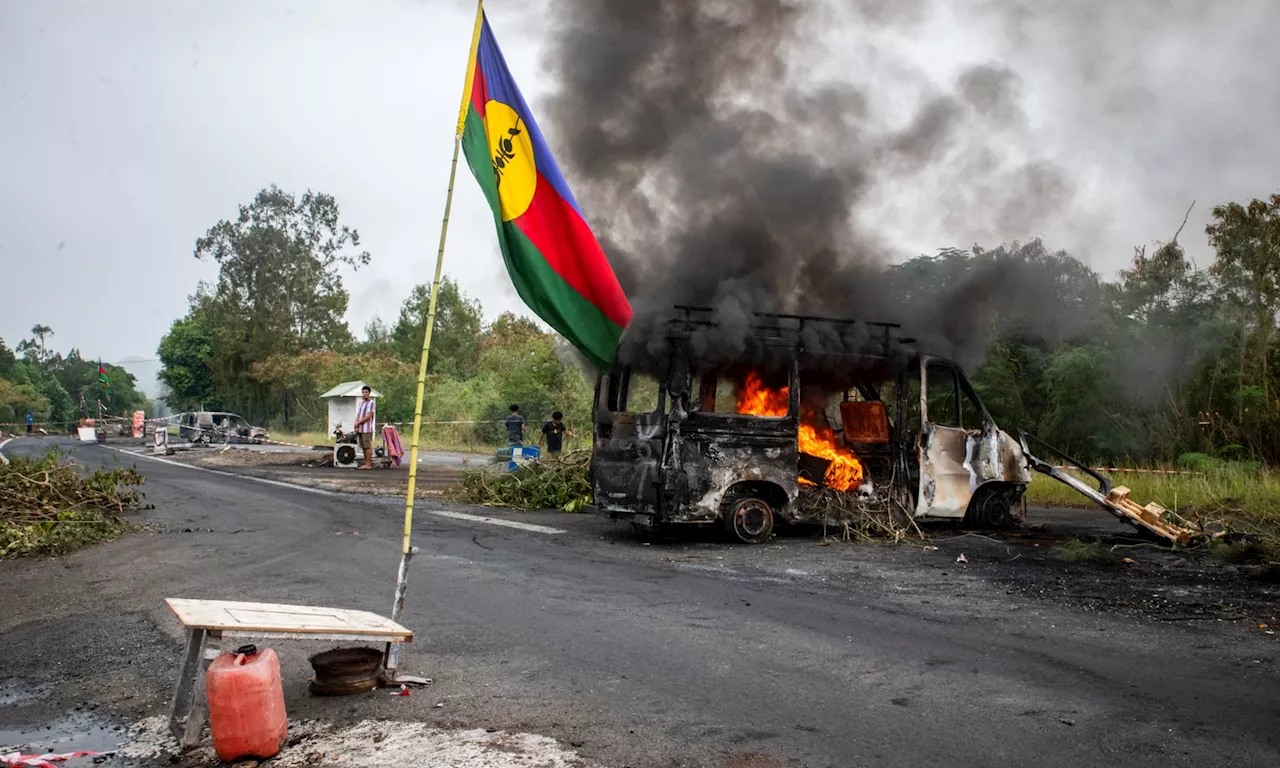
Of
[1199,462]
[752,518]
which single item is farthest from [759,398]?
[1199,462]

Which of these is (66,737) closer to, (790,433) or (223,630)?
(223,630)

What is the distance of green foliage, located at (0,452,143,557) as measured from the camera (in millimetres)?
10133

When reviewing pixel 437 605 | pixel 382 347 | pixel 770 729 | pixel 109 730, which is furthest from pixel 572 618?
pixel 382 347

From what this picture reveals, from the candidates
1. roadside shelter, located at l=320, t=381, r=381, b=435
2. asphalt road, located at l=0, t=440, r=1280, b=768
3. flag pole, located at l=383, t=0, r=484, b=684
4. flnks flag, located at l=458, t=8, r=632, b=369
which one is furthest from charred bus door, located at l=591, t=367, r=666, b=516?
roadside shelter, located at l=320, t=381, r=381, b=435

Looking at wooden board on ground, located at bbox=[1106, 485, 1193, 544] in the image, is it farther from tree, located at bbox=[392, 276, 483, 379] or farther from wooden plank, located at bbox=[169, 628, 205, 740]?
tree, located at bbox=[392, 276, 483, 379]

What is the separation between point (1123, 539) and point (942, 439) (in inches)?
85.4

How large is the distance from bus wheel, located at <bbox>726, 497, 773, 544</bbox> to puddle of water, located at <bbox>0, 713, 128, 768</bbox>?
6275 mm

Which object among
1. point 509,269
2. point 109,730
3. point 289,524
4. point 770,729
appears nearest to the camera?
point 770,729

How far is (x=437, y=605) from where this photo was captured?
696 cm

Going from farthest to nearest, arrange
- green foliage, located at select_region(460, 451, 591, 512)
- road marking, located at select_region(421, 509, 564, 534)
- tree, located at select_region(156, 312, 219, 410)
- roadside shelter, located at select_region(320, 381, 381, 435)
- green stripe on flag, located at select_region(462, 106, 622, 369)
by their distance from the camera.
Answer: tree, located at select_region(156, 312, 219, 410) → roadside shelter, located at select_region(320, 381, 381, 435) → green foliage, located at select_region(460, 451, 591, 512) → road marking, located at select_region(421, 509, 564, 534) → green stripe on flag, located at select_region(462, 106, 622, 369)

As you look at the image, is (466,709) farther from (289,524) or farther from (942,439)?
(289,524)

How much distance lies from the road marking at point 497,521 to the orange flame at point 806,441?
3.00 meters

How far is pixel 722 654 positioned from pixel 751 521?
14.1 ft

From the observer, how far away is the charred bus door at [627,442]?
9.45 meters
